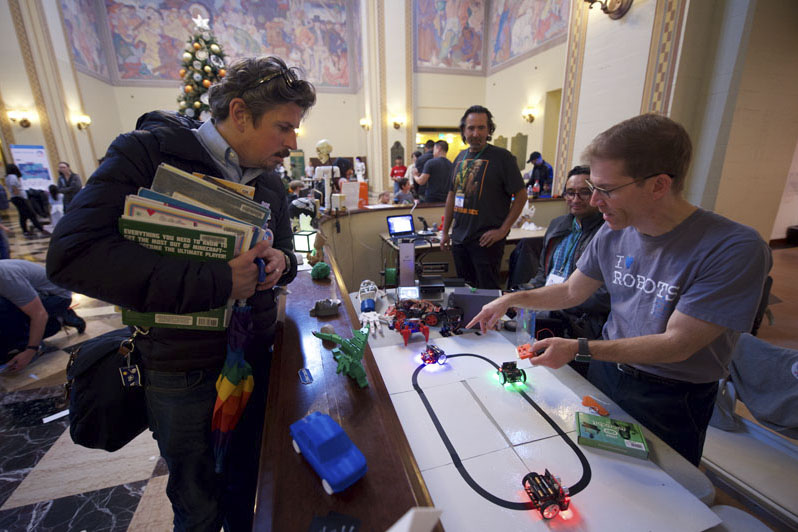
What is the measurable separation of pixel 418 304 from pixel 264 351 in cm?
77

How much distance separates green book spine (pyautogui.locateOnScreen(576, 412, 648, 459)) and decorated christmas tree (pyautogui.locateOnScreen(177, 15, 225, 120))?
4764 mm

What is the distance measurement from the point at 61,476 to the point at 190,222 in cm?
214

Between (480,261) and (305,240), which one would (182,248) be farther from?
(480,261)

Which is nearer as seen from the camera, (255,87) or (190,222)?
(190,222)

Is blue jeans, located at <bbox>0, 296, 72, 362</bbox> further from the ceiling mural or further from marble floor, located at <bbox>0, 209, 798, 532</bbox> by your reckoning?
the ceiling mural

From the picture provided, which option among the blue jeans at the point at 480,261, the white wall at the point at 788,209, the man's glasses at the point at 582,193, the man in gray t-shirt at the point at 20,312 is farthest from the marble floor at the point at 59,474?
the white wall at the point at 788,209

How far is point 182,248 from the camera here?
34.3 inches

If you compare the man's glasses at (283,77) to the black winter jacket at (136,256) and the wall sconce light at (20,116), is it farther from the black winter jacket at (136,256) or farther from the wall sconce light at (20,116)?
the wall sconce light at (20,116)

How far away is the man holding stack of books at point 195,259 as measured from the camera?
0.82 meters

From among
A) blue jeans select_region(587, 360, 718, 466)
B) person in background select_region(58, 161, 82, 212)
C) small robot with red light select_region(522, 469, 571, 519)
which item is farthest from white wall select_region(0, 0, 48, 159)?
blue jeans select_region(587, 360, 718, 466)

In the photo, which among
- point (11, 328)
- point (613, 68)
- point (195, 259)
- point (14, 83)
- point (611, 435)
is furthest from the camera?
point (14, 83)

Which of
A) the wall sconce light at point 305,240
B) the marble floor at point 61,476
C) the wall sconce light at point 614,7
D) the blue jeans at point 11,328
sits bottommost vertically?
the marble floor at point 61,476

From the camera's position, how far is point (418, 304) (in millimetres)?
1781

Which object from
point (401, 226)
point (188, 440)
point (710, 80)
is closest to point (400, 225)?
point (401, 226)
